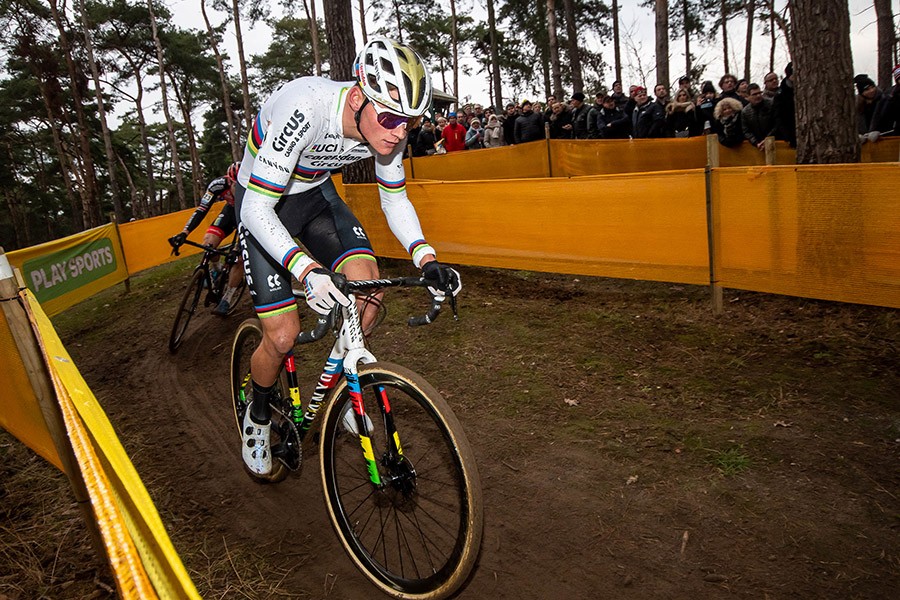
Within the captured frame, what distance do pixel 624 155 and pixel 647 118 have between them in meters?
0.90

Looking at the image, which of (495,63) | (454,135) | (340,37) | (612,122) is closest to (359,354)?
(340,37)

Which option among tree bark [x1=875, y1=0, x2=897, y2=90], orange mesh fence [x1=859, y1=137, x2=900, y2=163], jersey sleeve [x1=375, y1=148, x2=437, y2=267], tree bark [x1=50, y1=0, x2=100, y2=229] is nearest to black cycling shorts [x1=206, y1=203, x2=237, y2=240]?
jersey sleeve [x1=375, y1=148, x2=437, y2=267]

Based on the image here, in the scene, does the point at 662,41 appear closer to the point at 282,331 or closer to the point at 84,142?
the point at 282,331

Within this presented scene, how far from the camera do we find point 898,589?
265 cm

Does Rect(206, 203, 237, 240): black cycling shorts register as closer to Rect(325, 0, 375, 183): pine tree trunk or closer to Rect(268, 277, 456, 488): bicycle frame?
Rect(325, 0, 375, 183): pine tree trunk

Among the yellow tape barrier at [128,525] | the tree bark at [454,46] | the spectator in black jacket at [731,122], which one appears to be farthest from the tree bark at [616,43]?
the yellow tape barrier at [128,525]

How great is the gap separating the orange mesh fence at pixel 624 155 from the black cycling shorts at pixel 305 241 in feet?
28.1

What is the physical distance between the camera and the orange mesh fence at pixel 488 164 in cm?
1351

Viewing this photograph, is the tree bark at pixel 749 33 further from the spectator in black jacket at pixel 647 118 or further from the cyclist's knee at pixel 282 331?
the cyclist's knee at pixel 282 331

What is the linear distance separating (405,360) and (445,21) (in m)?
44.7

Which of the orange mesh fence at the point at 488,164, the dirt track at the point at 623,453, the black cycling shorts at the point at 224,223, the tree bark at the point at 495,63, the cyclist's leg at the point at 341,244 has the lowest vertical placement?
the dirt track at the point at 623,453

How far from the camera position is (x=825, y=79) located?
19.6 ft

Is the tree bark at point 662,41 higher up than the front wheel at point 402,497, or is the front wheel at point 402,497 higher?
the tree bark at point 662,41

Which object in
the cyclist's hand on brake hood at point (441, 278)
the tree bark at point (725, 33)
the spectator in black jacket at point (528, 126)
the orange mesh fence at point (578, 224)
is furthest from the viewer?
the tree bark at point (725, 33)
